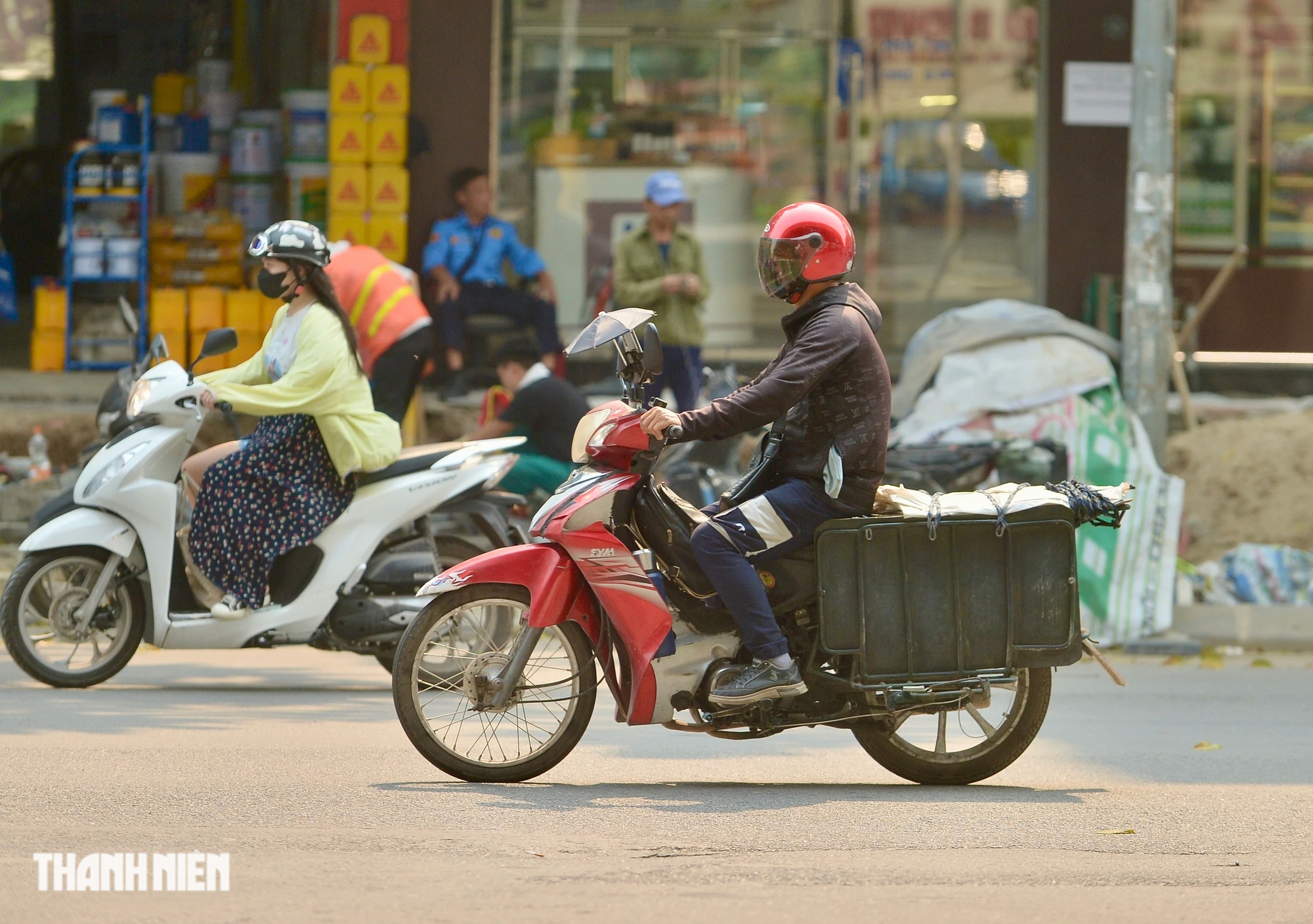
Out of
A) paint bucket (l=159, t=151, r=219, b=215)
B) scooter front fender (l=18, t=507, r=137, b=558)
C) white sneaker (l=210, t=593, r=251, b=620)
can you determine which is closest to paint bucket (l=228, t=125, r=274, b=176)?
paint bucket (l=159, t=151, r=219, b=215)

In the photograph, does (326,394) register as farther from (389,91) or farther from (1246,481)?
(1246,481)

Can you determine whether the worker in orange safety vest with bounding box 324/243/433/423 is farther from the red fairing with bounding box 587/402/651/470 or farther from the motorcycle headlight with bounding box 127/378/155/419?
the red fairing with bounding box 587/402/651/470

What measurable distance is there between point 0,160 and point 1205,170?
10.5 metres

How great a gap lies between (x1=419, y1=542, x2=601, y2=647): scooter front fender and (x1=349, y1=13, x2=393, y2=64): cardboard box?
829 centimetres

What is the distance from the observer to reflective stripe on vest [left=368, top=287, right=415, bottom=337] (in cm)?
934

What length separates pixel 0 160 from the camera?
1750 centimetres

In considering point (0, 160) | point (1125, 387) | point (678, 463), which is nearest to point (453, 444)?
point (678, 463)

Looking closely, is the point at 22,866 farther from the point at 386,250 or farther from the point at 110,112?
the point at 110,112

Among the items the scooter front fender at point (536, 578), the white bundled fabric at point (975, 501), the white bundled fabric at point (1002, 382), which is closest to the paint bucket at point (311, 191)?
the white bundled fabric at point (1002, 382)

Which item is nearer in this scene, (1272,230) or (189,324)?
(189,324)

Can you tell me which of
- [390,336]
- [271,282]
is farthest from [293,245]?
[390,336]

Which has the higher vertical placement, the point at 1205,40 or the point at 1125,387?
the point at 1205,40

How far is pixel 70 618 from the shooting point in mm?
7711

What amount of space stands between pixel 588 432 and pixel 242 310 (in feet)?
26.8
